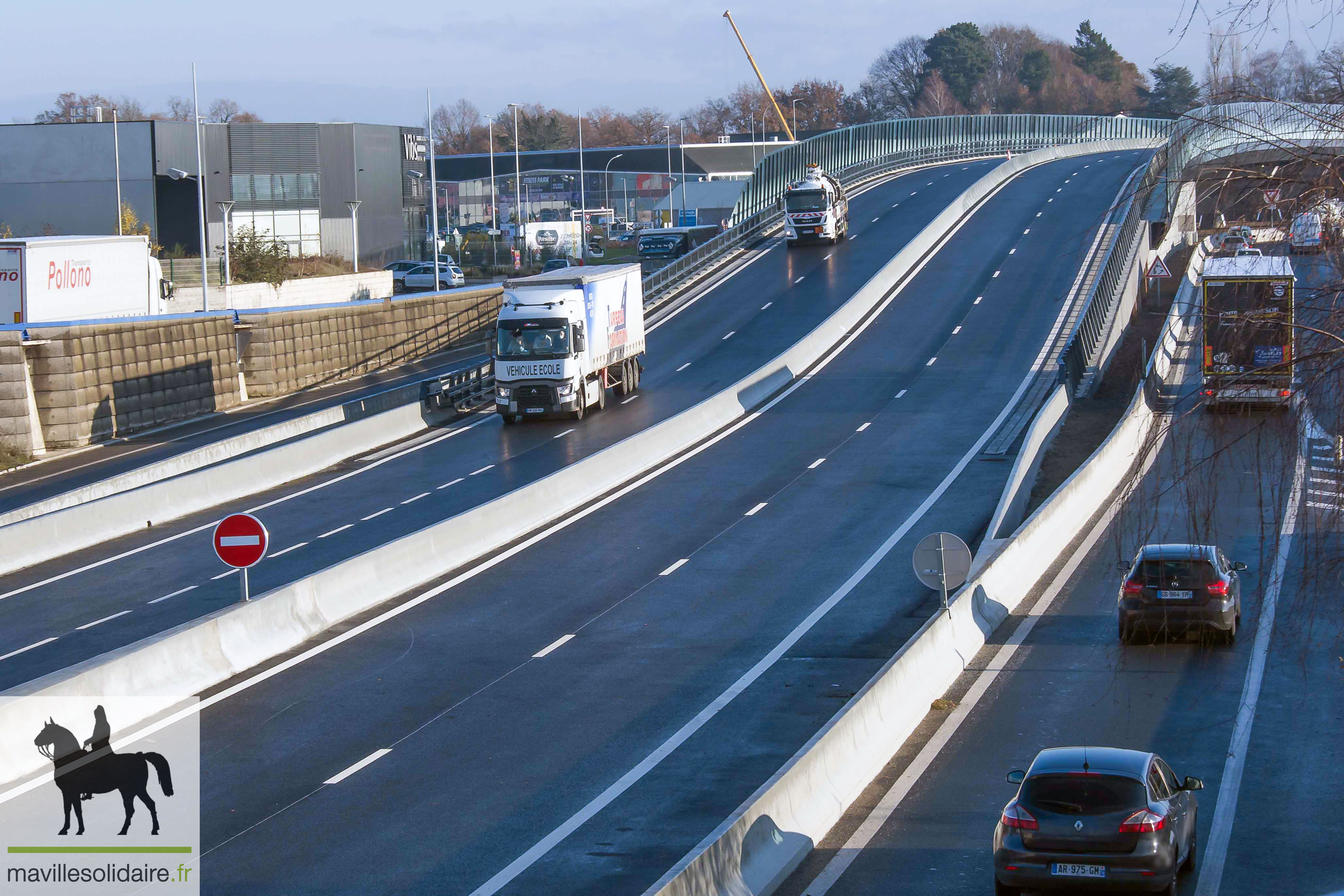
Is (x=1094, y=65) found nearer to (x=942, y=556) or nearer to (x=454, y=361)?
(x=454, y=361)

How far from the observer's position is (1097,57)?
591 ft

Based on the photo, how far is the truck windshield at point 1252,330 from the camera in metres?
8.38

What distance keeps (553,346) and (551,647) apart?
19.5 m

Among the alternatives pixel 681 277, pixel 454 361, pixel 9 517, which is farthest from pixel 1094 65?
pixel 9 517

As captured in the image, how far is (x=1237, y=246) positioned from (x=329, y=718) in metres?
11.4

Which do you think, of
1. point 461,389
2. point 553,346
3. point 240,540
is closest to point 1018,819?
point 240,540

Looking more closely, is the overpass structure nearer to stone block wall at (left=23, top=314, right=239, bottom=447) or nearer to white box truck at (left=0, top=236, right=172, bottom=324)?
stone block wall at (left=23, top=314, right=239, bottom=447)

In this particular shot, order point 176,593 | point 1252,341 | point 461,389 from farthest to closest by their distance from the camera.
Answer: point 461,389 → point 176,593 → point 1252,341

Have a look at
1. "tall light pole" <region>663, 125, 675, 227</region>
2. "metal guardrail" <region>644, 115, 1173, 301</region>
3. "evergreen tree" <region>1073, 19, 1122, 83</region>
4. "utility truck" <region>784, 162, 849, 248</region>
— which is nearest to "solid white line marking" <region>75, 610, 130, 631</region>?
"metal guardrail" <region>644, 115, 1173, 301</region>

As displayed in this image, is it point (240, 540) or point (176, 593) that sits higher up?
point (240, 540)

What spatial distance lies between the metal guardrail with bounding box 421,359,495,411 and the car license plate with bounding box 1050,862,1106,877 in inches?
1187

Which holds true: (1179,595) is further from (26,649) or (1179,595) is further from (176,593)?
(26,649)

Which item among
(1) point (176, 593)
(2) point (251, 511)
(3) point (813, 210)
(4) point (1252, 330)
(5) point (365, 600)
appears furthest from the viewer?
(3) point (813, 210)

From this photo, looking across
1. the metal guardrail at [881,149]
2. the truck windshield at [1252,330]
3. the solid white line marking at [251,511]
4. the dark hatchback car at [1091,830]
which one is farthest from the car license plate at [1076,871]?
the metal guardrail at [881,149]
